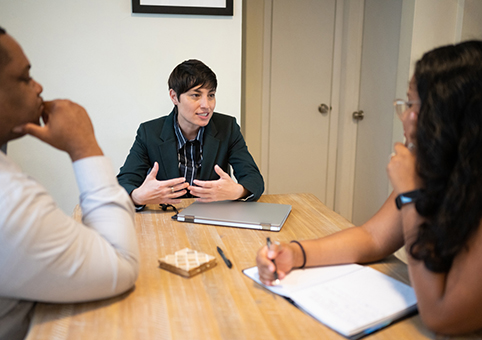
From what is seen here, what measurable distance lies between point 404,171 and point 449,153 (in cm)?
10

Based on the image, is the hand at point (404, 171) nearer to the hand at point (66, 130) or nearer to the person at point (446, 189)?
the person at point (446, 189)

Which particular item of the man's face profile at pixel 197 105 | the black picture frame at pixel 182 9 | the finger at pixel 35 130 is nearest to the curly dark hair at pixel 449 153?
the finger at pixel 35 130

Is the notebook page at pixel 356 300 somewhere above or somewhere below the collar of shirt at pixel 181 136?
below

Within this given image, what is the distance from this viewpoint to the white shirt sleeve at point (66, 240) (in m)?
0.67

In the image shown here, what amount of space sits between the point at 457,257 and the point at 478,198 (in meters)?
0.11

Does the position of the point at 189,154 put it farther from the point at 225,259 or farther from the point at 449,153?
the point at 449,153

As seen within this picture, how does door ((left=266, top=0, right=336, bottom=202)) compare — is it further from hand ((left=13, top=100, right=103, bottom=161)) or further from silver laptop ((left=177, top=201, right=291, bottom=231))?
hand ((left=13, top=100, right=103, bottom=161))

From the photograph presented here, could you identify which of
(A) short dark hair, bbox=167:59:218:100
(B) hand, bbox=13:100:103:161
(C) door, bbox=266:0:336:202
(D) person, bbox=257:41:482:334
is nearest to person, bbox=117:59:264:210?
(A) short dark hair, bbox=167:59:218:100

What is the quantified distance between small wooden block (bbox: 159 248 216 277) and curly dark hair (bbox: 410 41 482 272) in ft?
1.54

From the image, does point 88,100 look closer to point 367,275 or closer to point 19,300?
point 19,300

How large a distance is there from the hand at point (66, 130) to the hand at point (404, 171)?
24.5 inches

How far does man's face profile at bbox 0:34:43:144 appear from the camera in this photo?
72 centimetres

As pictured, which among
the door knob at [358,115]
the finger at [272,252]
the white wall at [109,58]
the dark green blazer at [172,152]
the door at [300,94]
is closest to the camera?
the finger at [272,252]

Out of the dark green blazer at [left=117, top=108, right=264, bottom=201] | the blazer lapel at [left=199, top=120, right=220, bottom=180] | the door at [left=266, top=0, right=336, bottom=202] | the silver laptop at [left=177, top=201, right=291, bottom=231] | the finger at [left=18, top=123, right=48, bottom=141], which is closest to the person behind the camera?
the finger at [left=18, top=123, right=48, bottom=141]
